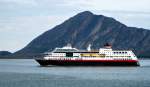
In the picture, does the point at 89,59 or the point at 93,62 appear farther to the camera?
the point at 89,59

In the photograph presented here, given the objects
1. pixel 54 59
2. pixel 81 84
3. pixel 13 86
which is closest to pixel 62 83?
pixel 81 84

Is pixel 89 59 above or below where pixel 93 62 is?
above

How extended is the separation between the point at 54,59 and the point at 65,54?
3519 millimetres

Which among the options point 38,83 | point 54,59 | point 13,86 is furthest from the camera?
point 54,59

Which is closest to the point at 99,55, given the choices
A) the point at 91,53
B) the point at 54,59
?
the point at 91,53

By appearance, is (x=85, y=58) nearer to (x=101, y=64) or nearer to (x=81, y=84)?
(x=101, y=64)

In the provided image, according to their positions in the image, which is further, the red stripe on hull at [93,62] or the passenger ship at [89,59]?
the passenger ship at [89,59]

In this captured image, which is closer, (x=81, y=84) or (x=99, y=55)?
(x=81, y=84)

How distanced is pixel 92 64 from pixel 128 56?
991 centimetres

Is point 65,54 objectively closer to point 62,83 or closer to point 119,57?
point 119,57

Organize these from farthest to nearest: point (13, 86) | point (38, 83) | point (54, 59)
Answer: point (54, 59)
point (38, 83)
point (13, 86)

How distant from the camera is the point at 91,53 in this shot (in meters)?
146

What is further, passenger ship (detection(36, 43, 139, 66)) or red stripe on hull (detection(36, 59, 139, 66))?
passenger ship (detection(36, 43, 139, 66))

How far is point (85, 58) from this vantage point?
145m
